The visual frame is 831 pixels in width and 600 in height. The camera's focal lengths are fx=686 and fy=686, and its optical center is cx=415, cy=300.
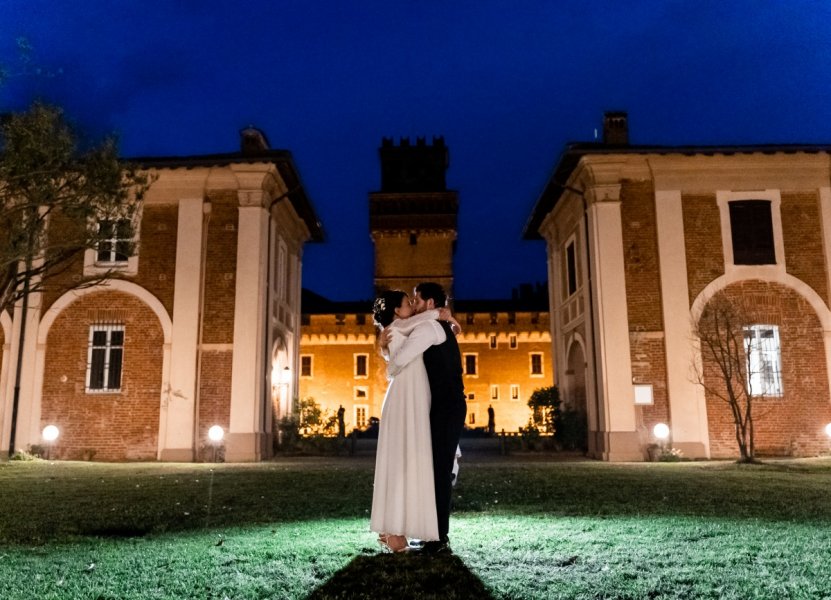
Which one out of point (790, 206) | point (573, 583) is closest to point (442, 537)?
point (573, 583)

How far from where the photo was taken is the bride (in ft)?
16.2

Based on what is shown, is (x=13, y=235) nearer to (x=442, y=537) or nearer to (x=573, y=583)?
(x=442, y=537)

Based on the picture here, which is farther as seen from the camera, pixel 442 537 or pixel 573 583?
pixel 442 537

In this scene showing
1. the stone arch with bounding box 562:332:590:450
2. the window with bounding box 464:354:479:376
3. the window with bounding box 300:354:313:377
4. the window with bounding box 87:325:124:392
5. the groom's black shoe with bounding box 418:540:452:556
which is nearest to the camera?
the groom's black shoe with bounding box 418:540:452:556

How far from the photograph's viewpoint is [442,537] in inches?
199

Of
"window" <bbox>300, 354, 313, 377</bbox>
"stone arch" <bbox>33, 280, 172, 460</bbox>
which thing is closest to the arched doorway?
"stone arch" <bbox>33, 280, 172, 460</bbox>

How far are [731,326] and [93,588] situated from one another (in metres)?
17.0

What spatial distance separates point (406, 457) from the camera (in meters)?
5.03

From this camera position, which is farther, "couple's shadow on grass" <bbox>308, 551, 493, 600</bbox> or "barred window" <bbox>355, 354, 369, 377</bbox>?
"barred window" <bbox>355, 354, 369, 377</bbox>

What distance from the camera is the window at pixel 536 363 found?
169ft

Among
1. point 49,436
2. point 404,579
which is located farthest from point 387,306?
point 49,436

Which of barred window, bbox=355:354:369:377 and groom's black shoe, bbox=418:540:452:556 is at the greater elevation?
barred window, bbox=355:354:369:377

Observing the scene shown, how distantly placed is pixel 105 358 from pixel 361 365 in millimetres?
32838

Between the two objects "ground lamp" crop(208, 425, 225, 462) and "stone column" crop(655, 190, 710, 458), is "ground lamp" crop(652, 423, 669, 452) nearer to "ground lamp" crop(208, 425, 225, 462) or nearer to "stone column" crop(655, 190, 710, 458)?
"stone column" crop(655, 190, 710, 458)
